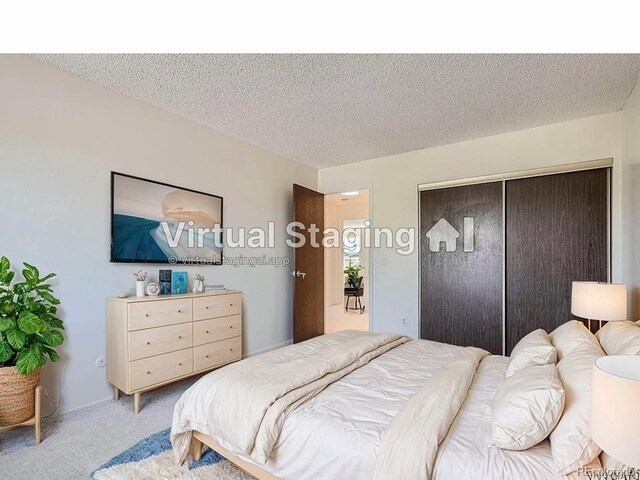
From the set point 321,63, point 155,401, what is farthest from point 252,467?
point 321,63

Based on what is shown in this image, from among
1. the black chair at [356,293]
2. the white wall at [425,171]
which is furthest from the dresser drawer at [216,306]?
the black chair at [356,293]

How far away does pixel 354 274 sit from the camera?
7.19m

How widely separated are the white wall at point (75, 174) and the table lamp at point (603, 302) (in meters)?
3.17

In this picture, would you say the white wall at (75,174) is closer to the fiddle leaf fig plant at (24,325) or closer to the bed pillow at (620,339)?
the fiddle leaf fig plant at (24,325)

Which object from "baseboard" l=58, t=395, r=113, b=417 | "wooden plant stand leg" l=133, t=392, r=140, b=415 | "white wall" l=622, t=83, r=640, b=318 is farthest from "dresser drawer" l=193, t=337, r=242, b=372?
"white wall" l=622, t=83, r=640, b=318

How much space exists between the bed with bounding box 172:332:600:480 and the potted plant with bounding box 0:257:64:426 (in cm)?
98

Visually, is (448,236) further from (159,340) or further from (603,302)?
(159,340)

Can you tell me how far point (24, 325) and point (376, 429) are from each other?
1.98m

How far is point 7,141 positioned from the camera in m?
2.13

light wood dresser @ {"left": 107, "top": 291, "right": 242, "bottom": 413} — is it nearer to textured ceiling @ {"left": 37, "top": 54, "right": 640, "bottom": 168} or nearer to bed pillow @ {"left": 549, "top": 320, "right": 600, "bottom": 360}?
textured ceiling @ {"left": 37, "top": 54, "right": 640, "bottom": 168}

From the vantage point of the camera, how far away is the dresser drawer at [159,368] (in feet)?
7.85
